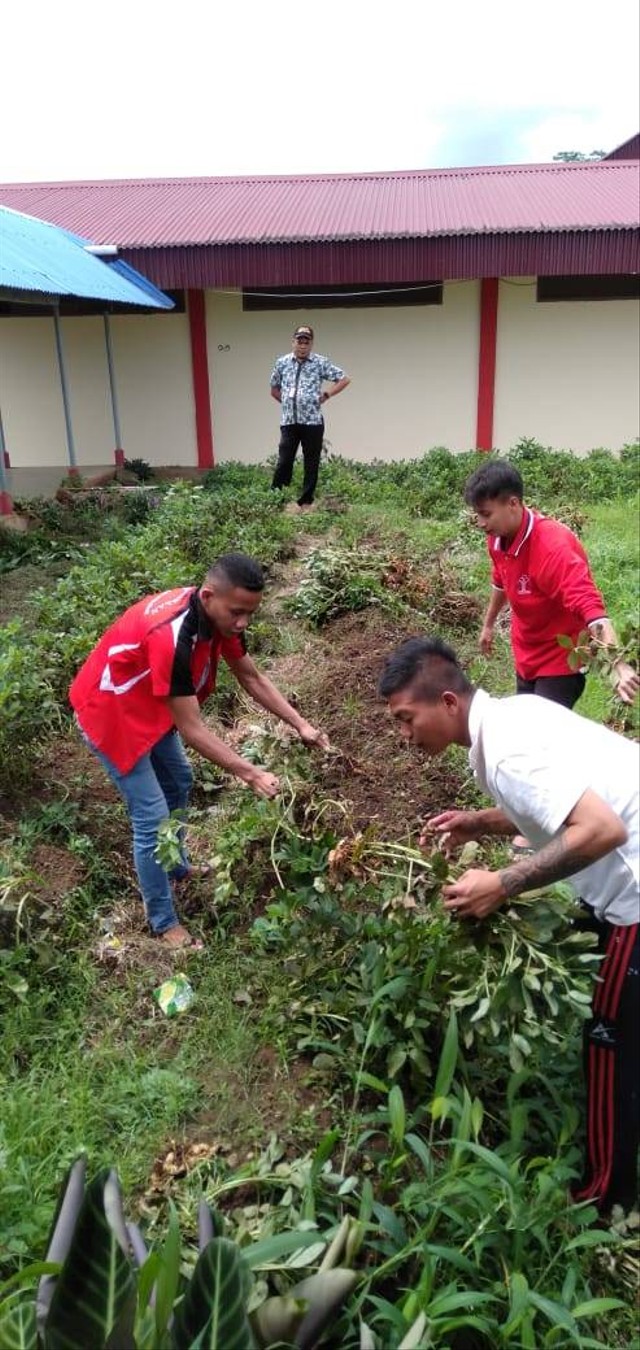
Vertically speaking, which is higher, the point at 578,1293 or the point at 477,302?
the point at 477,302

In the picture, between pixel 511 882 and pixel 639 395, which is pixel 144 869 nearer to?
pixel 511 882

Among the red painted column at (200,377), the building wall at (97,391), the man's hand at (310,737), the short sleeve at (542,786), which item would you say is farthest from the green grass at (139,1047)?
the building wall at (97,391)

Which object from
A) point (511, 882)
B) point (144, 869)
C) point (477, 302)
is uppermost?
point (477, 302)

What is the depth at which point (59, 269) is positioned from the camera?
32.7ft

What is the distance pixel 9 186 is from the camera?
1686 centimetres

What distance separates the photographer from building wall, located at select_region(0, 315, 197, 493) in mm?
13500

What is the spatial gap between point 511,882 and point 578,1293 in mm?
977

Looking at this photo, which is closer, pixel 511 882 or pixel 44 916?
pixel 511 882

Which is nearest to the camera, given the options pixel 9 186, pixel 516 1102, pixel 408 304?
pixel 516 1102

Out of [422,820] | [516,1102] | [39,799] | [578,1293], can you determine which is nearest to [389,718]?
[422,820]

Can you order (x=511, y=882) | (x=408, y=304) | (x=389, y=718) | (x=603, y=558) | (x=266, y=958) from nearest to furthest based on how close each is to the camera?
(x=511, y=882)
(x=266, y=958)
(x=389, y=718)
(x=603, y=558)
(x=408, y=304)

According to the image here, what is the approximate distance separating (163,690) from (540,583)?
151cm

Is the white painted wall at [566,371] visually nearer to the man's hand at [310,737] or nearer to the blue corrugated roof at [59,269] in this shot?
the blue corrugated roof at [59,269]

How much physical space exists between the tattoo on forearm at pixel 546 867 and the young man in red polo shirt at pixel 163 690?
44.7 inches
